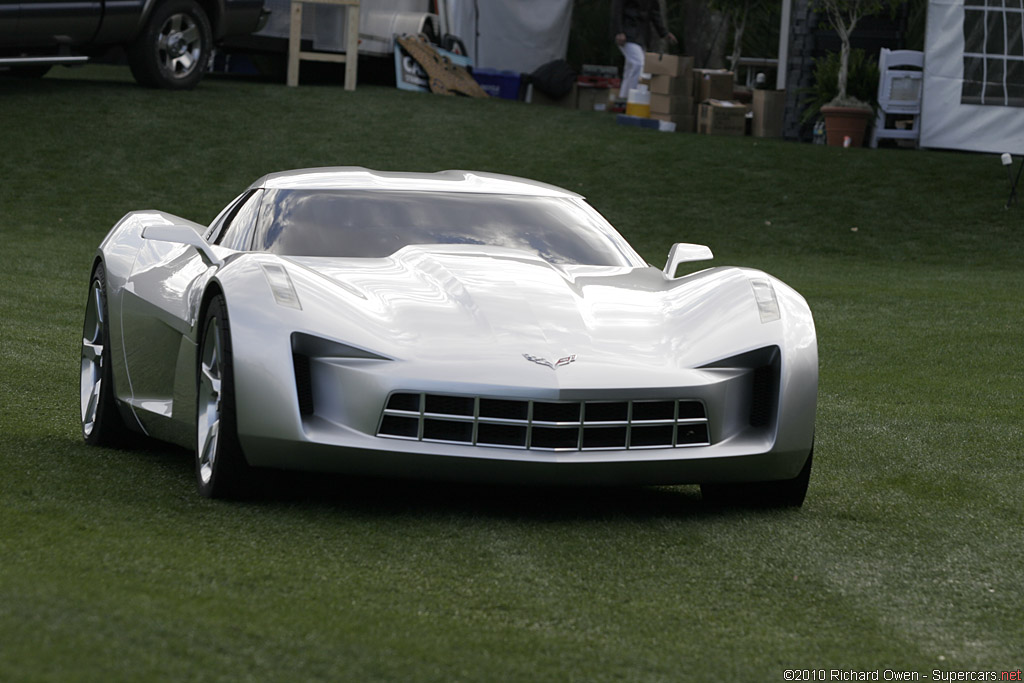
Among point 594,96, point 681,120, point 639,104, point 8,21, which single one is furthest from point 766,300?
point 594,96

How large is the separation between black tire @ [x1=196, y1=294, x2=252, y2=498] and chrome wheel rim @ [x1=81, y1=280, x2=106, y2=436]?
1.24 metres

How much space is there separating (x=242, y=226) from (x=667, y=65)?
14.7m

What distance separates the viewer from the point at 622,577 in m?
3.68

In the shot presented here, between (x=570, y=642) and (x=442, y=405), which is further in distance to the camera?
(x=442, y=405)

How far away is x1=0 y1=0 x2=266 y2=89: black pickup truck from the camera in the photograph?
15438mm

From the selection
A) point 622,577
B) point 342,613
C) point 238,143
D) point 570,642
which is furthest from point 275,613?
point 238,143

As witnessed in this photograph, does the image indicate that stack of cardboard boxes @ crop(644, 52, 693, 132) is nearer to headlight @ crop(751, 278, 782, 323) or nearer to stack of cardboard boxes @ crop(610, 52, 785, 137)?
stack of cardboard boxes @ crop(610, 52, 785, 137)

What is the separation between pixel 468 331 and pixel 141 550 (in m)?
1.16

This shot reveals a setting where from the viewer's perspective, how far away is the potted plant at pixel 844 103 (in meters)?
18.7

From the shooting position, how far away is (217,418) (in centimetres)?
440

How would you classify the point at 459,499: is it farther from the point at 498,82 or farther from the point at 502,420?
the point at 498,82

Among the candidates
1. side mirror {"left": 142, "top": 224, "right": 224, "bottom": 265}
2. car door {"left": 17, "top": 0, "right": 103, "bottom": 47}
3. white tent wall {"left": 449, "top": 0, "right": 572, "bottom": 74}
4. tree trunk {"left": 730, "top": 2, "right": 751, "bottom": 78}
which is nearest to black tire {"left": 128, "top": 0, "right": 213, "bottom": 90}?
car door {"left": 17, "top": 0, "right": 103, "bottom": 47}

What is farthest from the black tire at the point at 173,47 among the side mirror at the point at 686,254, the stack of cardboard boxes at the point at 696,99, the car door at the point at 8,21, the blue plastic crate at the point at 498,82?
the side mirror at the point at 686,254

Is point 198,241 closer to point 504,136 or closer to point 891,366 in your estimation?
point 891,366
